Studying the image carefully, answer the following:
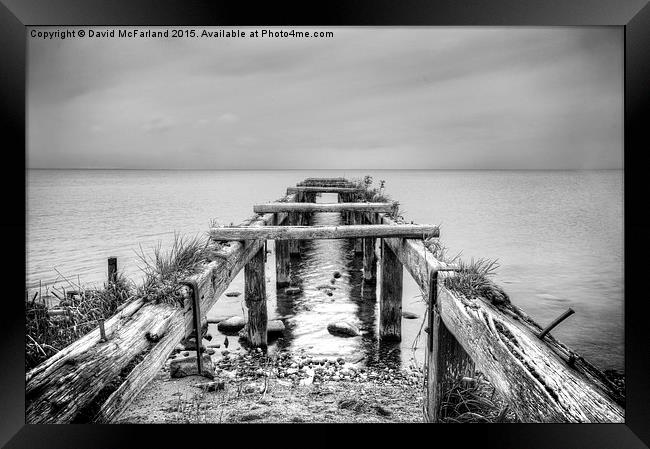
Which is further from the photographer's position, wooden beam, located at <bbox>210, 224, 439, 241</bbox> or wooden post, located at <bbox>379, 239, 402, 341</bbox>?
wooden post, located at <bbox>379, 239, 402, 341</bbox>

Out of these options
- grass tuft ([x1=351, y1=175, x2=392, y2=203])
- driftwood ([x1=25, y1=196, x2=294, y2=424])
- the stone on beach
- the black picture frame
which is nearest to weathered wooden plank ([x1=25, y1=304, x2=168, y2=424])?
driftwood ([x1=25, y1=196, x2=294, y2=424])

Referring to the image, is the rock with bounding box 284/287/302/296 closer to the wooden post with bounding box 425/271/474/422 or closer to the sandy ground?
the sandy ground

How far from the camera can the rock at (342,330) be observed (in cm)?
982

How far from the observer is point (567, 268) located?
20.3 m

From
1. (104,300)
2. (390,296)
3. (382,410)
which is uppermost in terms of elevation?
(104,300)

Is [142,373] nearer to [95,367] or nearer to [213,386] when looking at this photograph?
[95,367]

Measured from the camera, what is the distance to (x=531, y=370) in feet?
9.05

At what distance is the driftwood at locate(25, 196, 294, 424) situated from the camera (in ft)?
8.38

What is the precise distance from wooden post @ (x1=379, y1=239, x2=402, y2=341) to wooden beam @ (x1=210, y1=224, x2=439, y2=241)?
181 cm

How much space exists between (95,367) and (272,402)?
3.95 metres

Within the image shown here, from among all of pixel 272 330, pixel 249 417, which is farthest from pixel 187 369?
pixel 272 330

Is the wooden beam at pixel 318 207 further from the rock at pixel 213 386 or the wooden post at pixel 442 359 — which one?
the wooden post at pixel 442 359
